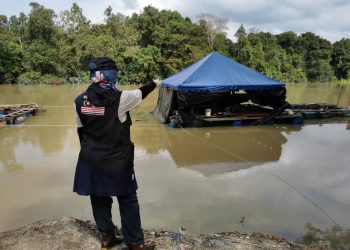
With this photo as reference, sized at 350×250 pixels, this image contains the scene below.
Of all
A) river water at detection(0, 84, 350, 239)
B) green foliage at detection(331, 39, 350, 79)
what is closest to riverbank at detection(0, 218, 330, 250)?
river water at detection(0, 84, 350, 239)

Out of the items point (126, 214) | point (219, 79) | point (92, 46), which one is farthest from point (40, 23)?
point (126, 214)

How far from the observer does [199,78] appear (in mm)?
9438

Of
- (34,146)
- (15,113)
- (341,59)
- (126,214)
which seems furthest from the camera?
(341,59)

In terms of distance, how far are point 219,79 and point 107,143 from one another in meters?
7.39

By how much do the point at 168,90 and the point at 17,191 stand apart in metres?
6.17

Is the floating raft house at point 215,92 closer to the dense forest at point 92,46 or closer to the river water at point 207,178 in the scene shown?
the river water at point 207,178

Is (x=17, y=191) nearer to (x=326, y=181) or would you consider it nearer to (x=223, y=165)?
(x=223, y=165)

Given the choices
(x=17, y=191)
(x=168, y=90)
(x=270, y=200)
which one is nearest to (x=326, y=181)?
(x=270, y=200)

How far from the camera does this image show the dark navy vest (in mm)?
2363

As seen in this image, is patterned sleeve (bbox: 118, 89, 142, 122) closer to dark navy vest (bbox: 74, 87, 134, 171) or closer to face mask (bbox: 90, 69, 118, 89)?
dark navy vest (bbox: 74, 87, 134, 171)

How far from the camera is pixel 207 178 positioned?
214 inches

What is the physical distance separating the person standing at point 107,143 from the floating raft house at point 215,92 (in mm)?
6644

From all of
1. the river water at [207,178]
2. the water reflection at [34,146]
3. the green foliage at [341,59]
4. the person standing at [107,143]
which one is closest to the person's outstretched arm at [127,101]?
the person standing at [107,143]

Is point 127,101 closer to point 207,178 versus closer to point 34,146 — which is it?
point 207,178
